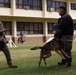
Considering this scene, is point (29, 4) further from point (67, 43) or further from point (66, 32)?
point (67, 43)

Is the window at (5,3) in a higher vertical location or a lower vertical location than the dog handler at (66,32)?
higher

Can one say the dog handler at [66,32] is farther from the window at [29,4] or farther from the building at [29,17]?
the window at [29,4]

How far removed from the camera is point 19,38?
4581 centimetres

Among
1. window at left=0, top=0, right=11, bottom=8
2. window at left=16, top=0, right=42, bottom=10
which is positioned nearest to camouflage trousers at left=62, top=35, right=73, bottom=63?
window at left=0, top=0, right=11, bottom=8

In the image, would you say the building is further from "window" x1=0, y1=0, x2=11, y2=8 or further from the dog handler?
the dog handler

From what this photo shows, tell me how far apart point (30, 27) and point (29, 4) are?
3.65 metres

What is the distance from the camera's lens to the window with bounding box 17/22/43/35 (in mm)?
47938

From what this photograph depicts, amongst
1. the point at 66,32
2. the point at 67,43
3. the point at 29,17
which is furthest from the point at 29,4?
the point at 67,43

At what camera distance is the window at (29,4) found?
47.3m

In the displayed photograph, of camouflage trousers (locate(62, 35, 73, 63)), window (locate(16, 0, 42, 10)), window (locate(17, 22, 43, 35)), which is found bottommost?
window (locate(17, 22, 43, 35))

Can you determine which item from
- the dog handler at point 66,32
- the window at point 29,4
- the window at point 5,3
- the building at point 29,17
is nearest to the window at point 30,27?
Result: the building at point 29,17

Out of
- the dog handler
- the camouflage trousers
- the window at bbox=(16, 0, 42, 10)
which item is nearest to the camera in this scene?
the dog handler

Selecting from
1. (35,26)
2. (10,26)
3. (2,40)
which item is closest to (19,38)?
(10,26)

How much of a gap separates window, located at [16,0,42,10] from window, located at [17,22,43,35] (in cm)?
254
